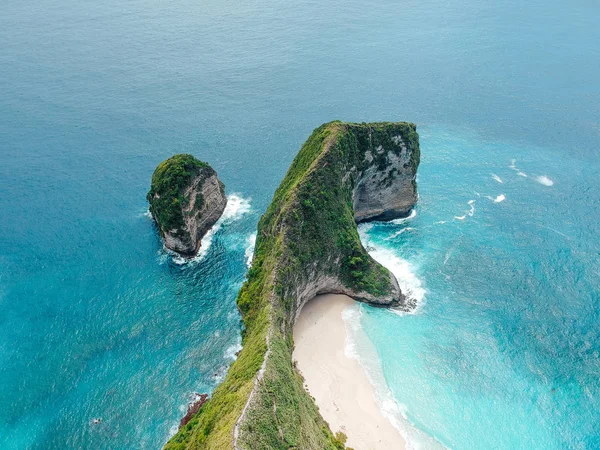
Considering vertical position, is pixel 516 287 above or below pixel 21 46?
below

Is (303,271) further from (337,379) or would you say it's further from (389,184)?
(389,184)

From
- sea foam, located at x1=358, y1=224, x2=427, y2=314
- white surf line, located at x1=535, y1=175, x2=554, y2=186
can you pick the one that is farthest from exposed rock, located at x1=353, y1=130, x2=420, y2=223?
white surf line, located at x1=535, y1=175, x2=554, y2=186

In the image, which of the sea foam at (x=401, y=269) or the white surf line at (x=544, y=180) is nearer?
the sea foam at (x=401, y=269)

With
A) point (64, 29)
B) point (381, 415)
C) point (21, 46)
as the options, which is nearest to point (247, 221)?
point (381, 415)

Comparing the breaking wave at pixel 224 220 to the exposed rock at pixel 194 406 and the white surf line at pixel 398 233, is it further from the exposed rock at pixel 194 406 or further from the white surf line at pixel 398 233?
the white surf line at pixel 398 233

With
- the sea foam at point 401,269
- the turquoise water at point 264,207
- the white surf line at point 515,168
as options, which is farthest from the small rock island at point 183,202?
the white surf line at point 515,168

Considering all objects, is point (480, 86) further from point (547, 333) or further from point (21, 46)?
point (21, 46)

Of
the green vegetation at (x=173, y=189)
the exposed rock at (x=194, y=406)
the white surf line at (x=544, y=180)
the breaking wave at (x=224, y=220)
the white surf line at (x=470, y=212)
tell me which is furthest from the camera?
the white surf line at (x=544, y=180)

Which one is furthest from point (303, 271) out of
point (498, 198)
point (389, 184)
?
point (498, 198)
